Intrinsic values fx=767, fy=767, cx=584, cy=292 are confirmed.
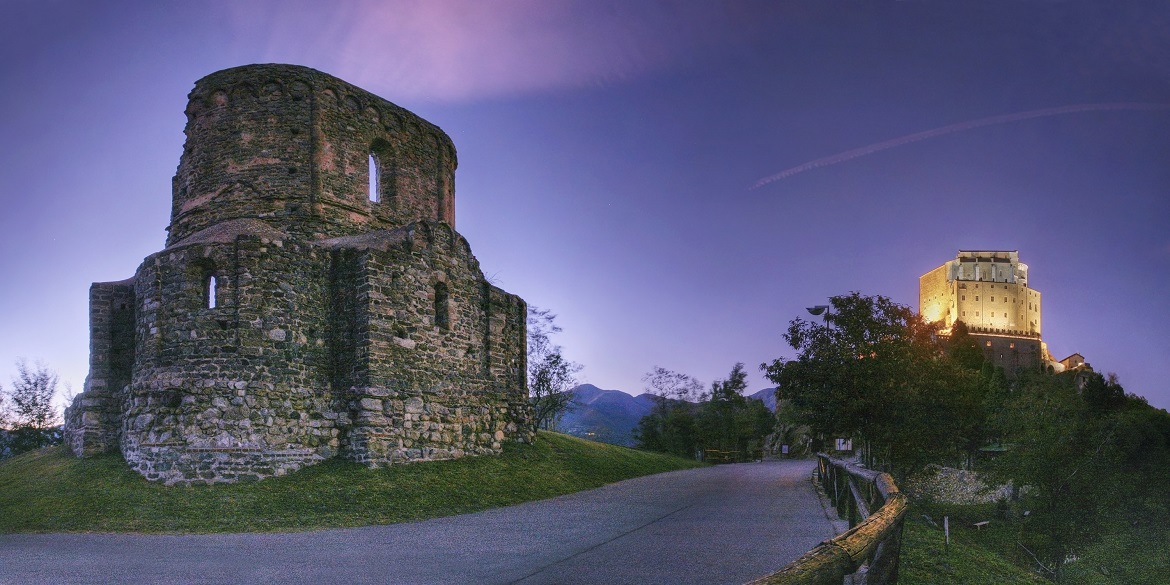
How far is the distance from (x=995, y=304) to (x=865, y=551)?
144 m

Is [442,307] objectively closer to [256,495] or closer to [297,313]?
[297,313]

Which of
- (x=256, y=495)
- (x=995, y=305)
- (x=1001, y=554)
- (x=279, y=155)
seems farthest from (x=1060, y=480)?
(x=995, y=305)

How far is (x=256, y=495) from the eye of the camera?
15.8 m

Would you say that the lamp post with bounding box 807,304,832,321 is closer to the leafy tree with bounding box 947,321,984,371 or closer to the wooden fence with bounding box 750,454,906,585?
the wooden fence with bounding box 750,454,906,585

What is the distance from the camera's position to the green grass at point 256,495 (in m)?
14.2

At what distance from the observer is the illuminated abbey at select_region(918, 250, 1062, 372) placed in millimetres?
126562

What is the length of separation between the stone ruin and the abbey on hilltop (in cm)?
11889

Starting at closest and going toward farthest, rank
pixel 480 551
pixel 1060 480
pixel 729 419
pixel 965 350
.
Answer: pixel 480 551, pixel 1060 480, pixel 729 419, pixel 965 350

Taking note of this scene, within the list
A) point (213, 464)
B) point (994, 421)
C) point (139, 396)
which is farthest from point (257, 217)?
point (994, 421)

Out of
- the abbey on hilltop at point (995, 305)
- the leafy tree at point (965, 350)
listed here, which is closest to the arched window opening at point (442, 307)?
the leafy tree at point (965, 350)

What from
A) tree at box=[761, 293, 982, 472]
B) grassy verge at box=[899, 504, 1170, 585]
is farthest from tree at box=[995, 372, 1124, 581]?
tree at box=[761, 293, 982, 472]

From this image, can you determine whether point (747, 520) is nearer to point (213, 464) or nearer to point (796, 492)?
point (796, 492)

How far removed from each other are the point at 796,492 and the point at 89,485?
16145 millimetres

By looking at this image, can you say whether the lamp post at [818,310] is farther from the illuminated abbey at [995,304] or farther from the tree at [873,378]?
the illuminated abbey at [995,304]
